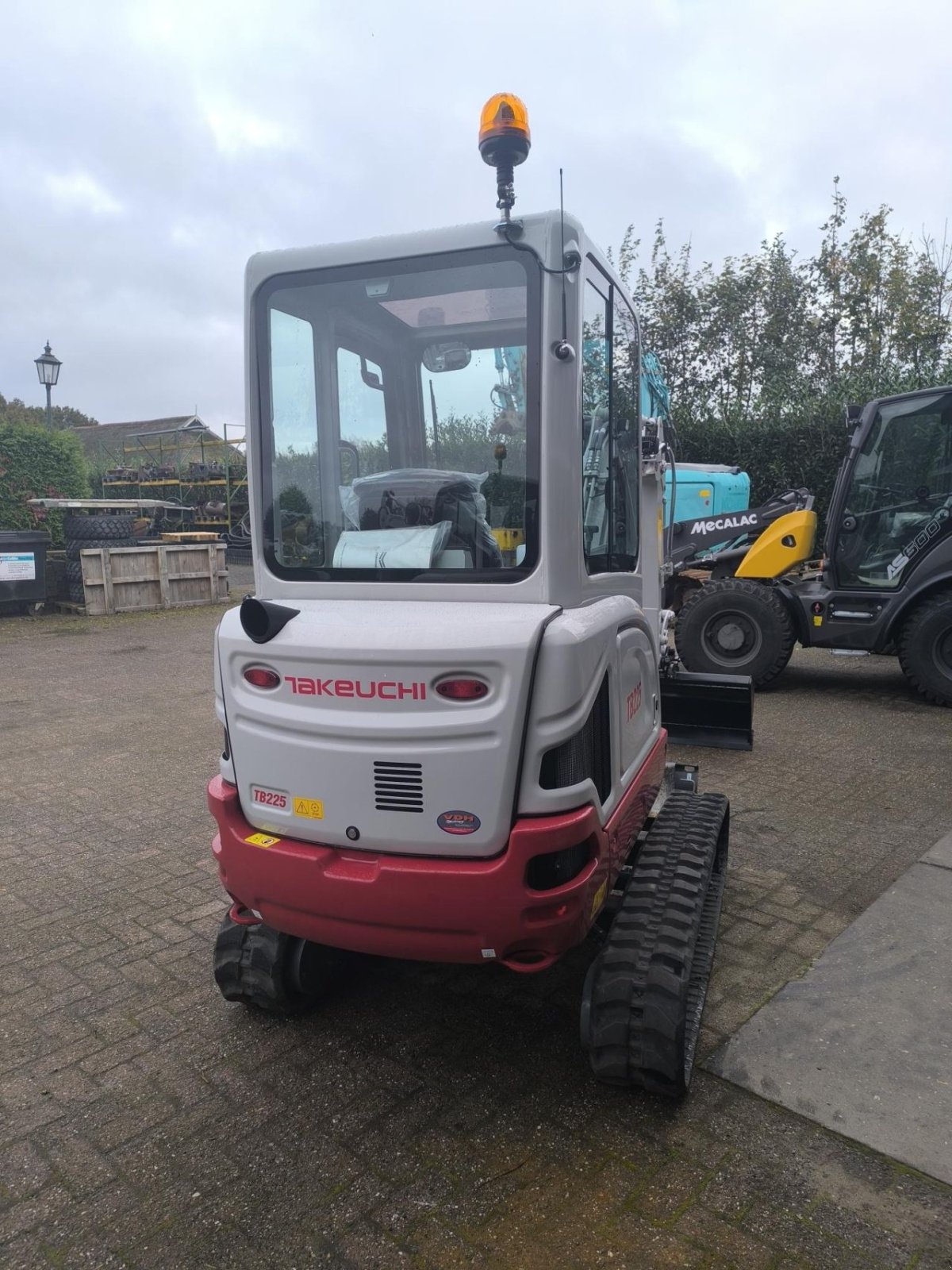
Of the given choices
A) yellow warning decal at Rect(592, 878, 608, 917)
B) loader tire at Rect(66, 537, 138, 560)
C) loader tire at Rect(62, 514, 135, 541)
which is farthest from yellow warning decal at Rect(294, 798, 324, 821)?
loader tire at Rect(62, 514, 135, 541)

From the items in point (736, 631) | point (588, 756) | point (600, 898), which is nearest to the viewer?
point (588, 756)

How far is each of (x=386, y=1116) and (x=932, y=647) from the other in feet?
20.0

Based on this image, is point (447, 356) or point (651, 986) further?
point (447, 356)

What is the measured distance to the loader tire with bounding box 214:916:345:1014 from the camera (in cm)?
288

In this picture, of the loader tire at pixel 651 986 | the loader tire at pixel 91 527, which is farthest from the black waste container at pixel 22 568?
the loader tire at pixel 651 986

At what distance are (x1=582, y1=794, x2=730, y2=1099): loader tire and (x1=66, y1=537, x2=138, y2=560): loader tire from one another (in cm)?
1273

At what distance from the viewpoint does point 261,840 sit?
103 inches

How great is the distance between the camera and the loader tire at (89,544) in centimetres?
1380

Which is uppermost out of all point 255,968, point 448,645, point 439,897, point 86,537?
point 86,537

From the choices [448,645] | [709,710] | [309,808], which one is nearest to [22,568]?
[709,710]

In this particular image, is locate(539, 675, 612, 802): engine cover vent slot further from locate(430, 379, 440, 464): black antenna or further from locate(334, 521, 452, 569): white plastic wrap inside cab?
locate(430, 379, 440, 464): black antenna

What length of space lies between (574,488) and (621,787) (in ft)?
3.19

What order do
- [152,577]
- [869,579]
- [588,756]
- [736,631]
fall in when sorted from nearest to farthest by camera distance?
[588,756], [869,579], [736,631], [152,577]

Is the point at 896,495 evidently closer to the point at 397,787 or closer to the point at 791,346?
the point at 397,787
